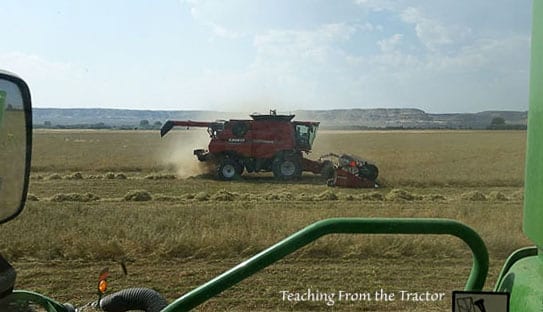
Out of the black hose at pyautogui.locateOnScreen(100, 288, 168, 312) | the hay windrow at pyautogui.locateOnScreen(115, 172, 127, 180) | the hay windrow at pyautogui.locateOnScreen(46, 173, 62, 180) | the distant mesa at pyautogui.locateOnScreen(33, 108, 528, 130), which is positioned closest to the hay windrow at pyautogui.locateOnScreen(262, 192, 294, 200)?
the distant mesa at pyautogui.locateOnScreen(33, 108, 528, 130)

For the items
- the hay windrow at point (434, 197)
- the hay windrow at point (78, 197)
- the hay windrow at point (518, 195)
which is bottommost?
the hay windrow at point (78, 197)

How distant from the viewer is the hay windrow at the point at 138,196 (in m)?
2.64

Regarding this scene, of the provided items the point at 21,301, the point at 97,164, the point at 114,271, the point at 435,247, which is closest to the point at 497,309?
the point at 21,301

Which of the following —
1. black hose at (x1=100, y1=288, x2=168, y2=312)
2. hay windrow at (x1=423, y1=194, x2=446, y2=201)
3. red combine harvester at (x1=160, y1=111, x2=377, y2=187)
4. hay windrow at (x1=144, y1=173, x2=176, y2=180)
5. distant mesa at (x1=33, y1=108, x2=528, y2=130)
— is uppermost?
distant mesa at (x1=33, y1=108, x2=528, y2=130)

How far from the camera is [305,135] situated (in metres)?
2.67

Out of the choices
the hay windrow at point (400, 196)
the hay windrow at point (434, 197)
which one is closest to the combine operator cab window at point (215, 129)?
the hay windrow at point (400, 196)

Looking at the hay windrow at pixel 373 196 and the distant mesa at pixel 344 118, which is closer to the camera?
the distant mesa at pixel 344 118

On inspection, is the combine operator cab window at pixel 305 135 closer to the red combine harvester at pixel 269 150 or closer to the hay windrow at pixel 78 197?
the red combine harvester at pixel 269 150

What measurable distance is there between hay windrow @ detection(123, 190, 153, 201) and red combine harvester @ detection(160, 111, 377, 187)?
27cm

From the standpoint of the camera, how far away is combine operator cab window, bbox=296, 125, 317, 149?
2623 mm

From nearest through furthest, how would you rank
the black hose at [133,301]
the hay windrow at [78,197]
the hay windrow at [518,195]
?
the black hose at [133,301], the hay windrow at [518,195], the hay windrow at [78,197]

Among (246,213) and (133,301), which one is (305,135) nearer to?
(246,213)

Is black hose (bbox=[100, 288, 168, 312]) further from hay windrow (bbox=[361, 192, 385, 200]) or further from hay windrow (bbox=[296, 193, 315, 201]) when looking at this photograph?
hay windrow (bbox=[361, 192, 385, 200])

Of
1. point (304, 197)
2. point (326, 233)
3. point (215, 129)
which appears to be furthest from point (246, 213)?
point (326, 233)
